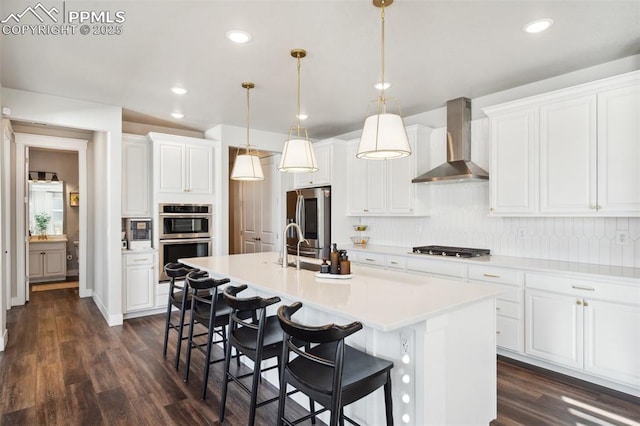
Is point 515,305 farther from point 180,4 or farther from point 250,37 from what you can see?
point 180,4

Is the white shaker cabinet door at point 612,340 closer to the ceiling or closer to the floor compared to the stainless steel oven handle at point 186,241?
closer to the floor

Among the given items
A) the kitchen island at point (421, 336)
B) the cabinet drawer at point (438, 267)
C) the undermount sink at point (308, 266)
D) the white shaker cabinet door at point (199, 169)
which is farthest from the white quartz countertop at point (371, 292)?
the white shaker cabinet door at point (199, 169)

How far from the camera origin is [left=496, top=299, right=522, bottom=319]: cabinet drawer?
10.4 feet

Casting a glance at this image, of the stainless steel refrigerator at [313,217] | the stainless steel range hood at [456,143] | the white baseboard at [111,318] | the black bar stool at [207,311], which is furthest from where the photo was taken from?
the stainless steel refrigerator at [313,217]

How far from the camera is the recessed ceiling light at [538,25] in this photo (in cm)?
243

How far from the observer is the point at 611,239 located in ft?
10.3

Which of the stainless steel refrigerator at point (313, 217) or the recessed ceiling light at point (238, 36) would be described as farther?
the stainless steel refrigerator at point (313, 217)

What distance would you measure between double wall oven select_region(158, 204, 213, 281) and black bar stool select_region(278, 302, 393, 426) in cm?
A: 342

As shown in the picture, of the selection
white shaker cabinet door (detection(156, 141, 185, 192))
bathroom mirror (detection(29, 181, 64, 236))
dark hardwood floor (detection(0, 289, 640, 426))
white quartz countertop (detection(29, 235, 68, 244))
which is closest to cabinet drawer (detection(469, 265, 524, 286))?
dark hardwood floor (detection(0, 289, 640, 426))

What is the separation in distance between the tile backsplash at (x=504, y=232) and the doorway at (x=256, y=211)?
194 cm

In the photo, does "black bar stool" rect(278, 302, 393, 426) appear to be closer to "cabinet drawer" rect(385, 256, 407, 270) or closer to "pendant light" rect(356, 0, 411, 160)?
"pendant light" rect(356, 0, 411, 160)

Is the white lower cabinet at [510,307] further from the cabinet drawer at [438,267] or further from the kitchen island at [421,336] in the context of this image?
the kitchen island at [421,336]

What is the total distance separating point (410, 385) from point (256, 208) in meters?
5.41

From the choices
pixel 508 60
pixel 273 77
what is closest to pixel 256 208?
pixel 273 77
